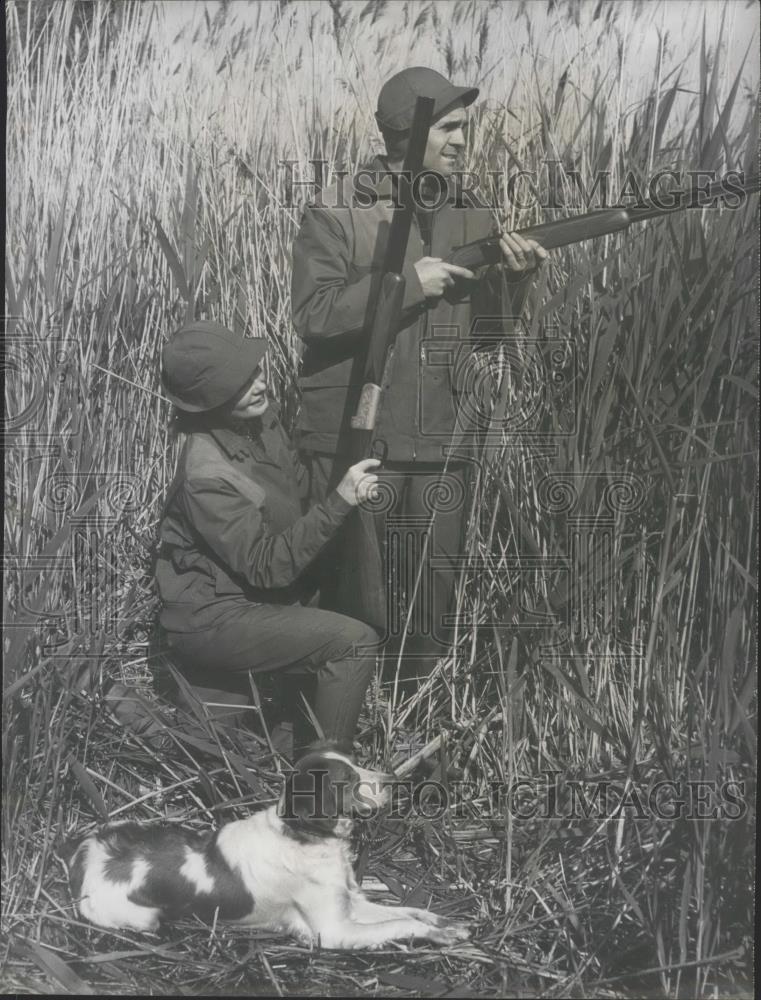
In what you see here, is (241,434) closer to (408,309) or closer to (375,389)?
(375,389)

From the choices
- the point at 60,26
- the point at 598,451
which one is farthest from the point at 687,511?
the point at 60,26

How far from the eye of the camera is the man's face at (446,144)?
342 cm

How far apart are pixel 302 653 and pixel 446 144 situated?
1341 mm

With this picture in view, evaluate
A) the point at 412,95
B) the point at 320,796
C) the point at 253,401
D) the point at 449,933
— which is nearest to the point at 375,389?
the point at 253,401

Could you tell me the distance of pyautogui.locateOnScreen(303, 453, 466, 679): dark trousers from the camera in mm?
3477

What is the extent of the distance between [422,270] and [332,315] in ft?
0.84

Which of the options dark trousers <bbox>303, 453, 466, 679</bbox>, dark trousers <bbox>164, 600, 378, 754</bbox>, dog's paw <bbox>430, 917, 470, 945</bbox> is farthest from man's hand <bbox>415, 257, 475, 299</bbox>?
dog's paw <bbox>430, 917, 470, 945</bbox>

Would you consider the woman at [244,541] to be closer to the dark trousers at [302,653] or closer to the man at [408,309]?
the dark trousers at [302,653]

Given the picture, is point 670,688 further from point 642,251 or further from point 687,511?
point 642,251

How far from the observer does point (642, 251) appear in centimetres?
348

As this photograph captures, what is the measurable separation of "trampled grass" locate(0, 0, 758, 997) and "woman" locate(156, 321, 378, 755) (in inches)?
4.6

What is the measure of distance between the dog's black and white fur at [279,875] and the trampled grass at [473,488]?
0.06 meters

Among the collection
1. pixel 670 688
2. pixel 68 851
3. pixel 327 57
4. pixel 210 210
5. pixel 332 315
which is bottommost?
pixel 68 851

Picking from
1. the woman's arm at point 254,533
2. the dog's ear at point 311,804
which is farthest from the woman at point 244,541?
the dog's ear at point 311,804
